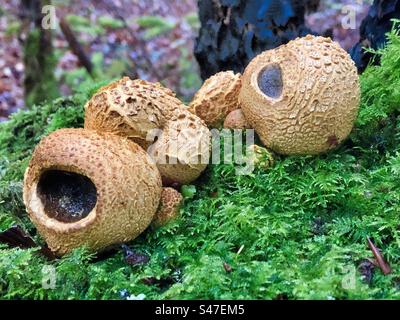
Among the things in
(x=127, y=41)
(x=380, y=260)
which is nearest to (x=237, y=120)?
(x=380, y=260)

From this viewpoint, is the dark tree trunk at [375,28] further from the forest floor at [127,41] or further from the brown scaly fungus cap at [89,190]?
the forest floor at [127,41]

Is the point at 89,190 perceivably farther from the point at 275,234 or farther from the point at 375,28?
the point at 375,28

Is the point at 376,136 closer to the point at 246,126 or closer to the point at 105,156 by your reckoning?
the point at 246,126

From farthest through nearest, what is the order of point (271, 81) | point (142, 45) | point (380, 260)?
point (142, 45) → point (271, 81) → point (380, 260)

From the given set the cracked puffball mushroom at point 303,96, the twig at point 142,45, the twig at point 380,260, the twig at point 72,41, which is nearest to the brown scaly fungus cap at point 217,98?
the cracked puffball mushroom at point 303,96

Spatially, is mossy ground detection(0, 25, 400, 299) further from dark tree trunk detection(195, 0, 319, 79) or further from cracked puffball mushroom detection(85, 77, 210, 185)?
dark tree trunk detection(195, 0, 319, 79)

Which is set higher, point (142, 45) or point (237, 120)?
point (237, 120)

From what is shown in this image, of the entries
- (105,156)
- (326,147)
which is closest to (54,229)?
(105,156)
